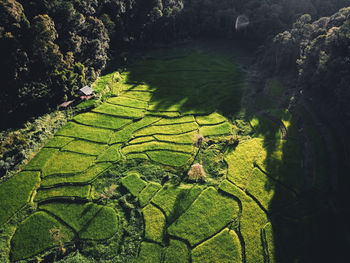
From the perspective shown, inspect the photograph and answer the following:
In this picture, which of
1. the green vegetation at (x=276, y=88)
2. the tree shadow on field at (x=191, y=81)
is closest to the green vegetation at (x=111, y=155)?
the tree shadow on field at (x=191, y=81)

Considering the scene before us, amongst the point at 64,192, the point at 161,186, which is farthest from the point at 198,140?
the point at 64,192

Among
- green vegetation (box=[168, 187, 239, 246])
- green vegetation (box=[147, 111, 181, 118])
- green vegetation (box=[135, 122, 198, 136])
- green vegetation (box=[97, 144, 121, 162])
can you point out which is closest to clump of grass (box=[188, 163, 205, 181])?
green vegetation (box=[168, 187, 239, 246])

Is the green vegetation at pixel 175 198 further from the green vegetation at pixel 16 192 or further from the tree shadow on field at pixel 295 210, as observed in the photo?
the green vegetation at pixel 16 192

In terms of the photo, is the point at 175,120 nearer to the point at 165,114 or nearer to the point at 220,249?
the point at 165,114

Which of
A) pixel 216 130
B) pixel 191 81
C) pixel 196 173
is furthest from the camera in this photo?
pixel 191 81

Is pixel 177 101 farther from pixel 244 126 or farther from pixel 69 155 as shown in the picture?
pixel 69 155

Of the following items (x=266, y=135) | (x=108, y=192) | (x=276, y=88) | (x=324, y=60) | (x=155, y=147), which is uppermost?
(x=324, y=60)

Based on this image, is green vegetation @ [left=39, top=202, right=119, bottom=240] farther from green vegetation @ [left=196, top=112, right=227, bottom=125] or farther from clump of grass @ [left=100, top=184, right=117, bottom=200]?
green vegetation @ [left=196, top=112, right=227, bottom=125]

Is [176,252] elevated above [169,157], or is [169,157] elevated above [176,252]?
[169,157]
